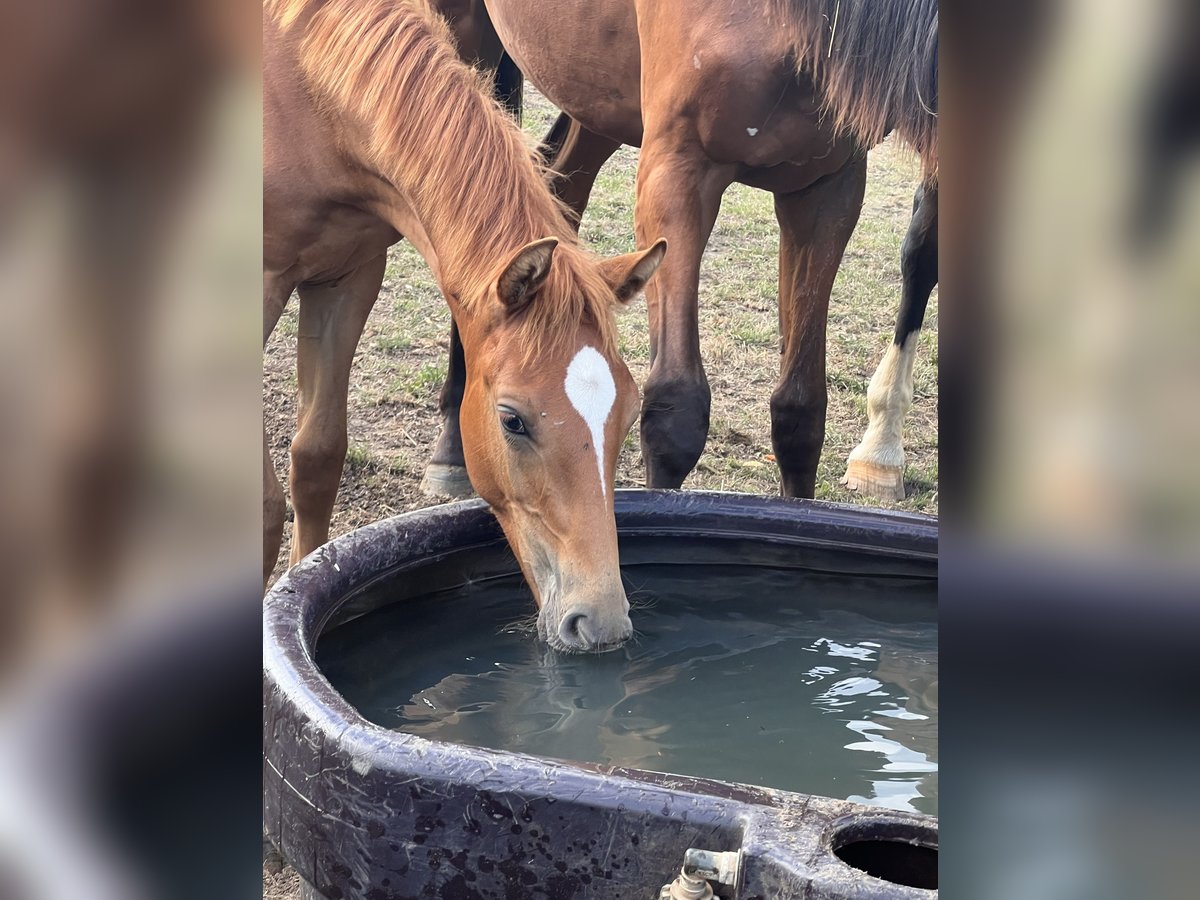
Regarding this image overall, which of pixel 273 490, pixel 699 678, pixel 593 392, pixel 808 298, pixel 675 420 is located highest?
pixel 808 298

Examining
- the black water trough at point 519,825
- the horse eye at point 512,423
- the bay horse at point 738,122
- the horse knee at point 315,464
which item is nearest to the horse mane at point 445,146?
the horse eye at point 512,423

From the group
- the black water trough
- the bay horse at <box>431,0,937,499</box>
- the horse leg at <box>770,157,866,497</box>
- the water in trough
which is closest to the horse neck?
the bay horse at <box>431,0,937,499</box>

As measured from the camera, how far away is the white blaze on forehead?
2293 millimetres

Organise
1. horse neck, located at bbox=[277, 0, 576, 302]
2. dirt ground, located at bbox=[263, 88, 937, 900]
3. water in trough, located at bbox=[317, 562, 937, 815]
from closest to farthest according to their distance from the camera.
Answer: water in trough, located at bbox=[317, 562, 937, 815]
horse neck, located at bbox=[277, 0, 576, 302]
dirt ground, located at bbox=[263, 88, 937, 900]

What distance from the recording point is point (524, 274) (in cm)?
231

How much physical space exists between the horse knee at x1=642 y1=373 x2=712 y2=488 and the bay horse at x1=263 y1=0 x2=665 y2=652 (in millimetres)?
548

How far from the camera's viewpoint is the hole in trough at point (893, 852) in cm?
140

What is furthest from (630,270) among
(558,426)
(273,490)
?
(273,490)

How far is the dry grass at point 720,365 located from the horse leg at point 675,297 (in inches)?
21.2

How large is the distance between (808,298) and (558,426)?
1496mm

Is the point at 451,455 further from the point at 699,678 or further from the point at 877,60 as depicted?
the point at 877,60

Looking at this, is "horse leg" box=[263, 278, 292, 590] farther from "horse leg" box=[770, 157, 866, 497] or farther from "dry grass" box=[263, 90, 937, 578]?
"horse leg" box=[770, 157, 866, 497]

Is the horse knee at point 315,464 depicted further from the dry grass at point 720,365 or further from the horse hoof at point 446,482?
the horse hoof at point 446,482
